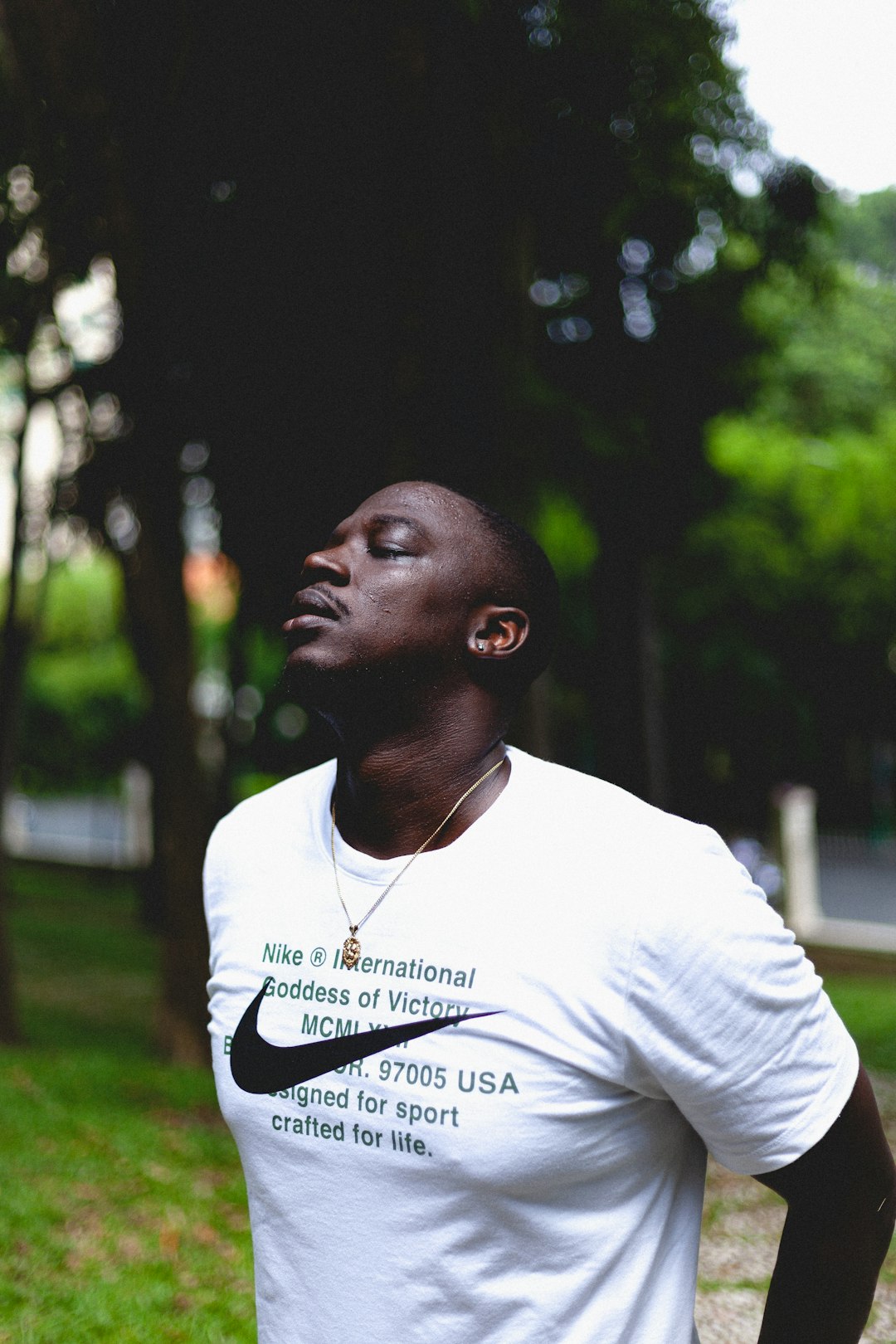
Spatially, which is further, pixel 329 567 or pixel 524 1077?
pixel 329 567

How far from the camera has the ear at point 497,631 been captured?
5.64ft

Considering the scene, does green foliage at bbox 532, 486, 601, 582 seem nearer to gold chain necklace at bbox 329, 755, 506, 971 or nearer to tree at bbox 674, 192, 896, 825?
tree at bbox 674, 192, 896, 825

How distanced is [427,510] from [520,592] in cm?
16

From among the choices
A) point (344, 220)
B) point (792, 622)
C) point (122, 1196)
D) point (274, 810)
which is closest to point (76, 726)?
point (792, 622)

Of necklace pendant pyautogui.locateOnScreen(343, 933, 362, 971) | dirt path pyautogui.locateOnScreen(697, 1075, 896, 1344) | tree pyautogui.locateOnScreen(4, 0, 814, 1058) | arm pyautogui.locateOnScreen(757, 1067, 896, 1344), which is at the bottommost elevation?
dirt path pyautogui.locateOnScreen(697, 1075, 896, 1344)

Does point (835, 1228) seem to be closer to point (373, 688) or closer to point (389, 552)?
point (373, 688)

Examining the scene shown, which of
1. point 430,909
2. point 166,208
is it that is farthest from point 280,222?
point 430,909

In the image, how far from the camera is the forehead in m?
1.73

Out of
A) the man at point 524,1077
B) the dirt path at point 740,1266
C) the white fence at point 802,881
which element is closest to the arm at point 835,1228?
the man at point 524,1077

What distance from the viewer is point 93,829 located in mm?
23047

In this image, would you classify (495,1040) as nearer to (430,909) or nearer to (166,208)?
(430,909)

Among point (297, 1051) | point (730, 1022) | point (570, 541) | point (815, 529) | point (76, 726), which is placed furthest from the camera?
point (76, 726)

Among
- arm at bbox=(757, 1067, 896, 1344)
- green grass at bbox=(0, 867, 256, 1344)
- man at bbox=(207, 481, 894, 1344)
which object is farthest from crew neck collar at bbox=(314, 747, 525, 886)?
green grass at bbox=(0, 867, 256, 1344)

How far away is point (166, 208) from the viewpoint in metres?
7.98
